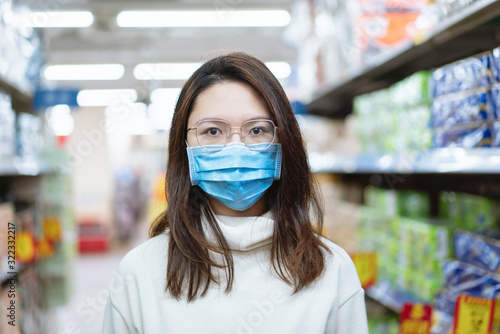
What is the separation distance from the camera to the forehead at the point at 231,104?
1.27 meters

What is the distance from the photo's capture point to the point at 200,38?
24.8 feet

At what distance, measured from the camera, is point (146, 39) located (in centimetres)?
718

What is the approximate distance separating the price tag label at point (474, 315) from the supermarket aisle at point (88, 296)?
2.60 metres

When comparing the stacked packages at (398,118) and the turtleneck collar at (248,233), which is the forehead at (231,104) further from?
the stacked packages at (398,118)

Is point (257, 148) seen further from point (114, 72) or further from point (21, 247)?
point (114, 72)

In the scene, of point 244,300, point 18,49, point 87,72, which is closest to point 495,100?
point 244,300

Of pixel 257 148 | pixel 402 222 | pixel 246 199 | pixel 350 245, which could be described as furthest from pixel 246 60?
pixel 350 245

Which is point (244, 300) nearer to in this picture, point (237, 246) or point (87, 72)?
point (237, 246)

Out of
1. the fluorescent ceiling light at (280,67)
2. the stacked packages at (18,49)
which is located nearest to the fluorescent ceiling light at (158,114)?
the fluorescent ceiling light at (280,67)

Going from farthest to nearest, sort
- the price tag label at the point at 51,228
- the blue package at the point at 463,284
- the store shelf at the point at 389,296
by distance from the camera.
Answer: the price tag label at the point at 51,228, the store shelf at the point at 389,296, the blue package at the point at 463,284

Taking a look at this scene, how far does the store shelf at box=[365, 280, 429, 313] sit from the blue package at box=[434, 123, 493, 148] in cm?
73

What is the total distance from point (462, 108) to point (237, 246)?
97 centimetres

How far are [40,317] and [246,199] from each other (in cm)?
264

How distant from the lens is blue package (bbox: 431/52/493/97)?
155 centimetres
